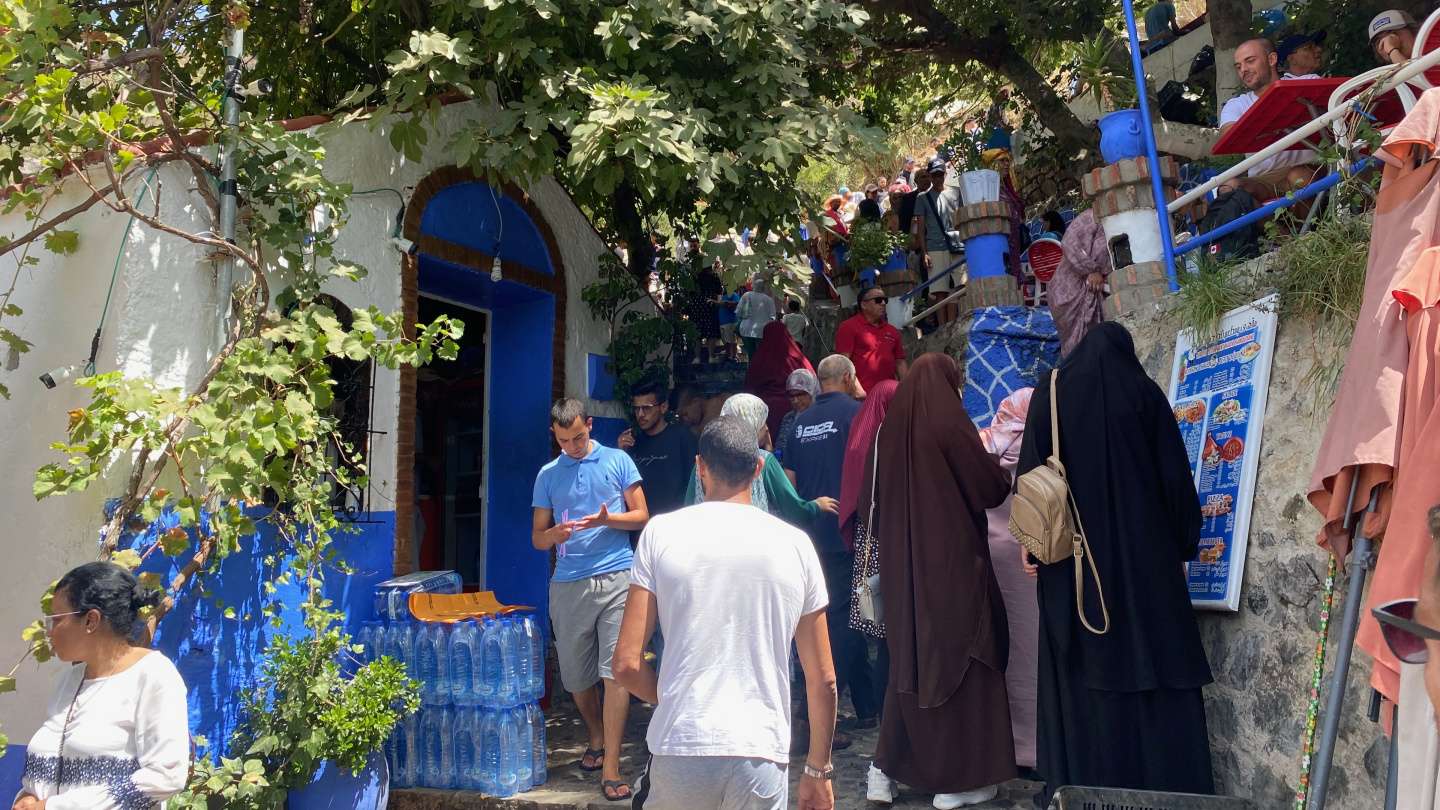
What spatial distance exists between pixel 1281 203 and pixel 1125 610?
167 centimetres

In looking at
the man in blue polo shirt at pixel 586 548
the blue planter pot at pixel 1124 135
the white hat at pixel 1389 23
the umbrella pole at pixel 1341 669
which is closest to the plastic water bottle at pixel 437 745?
the man in blue polo shirt at pixel 586 548

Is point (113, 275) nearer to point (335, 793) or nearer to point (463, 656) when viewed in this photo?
point (463, 656)

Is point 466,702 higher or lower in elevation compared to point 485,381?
lower

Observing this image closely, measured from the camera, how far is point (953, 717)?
3.99m

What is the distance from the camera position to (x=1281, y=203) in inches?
152

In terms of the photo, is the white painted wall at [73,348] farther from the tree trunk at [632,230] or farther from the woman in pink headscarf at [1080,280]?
the woman in pink headscarf at [1080,280]

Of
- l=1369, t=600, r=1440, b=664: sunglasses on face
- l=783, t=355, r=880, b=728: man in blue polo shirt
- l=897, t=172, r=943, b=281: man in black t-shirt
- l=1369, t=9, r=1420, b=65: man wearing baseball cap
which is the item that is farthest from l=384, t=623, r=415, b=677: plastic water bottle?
l=897, t=172, r=943, b=281: man in black t-shirt

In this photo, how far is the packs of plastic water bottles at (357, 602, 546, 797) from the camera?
15.7 feet

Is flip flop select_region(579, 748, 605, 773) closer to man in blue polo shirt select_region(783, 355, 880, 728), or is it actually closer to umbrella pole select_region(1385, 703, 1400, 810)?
man in blue polo shirt select_region(783, 355, 880, 728)

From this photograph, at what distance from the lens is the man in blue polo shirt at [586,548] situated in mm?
4953

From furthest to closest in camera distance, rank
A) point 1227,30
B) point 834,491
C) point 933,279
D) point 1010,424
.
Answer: point 933,279 < point 1227,30 < point 834,491 < point 1010,424

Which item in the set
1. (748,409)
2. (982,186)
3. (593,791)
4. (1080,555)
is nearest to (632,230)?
(982,186)

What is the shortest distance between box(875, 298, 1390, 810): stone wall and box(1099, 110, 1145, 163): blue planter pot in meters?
1.54

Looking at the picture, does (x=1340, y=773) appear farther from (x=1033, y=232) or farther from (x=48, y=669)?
(x=1033, y=232)
